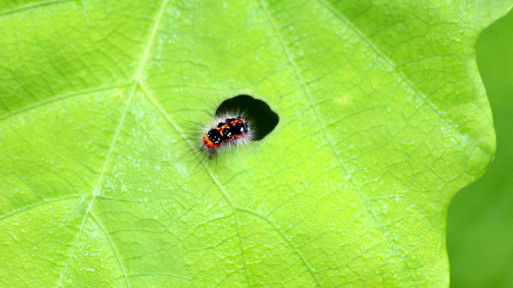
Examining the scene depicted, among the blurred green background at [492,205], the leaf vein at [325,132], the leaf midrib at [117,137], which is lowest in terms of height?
the blurred green background at [492,205]

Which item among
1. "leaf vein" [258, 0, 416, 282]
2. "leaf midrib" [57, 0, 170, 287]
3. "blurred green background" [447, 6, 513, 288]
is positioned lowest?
"blurred green background" [447, 6, 513, 288]

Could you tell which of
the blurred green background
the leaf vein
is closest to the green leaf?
the leaf vein

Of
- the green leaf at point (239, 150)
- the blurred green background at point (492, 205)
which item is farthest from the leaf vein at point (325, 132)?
the blurred green background at point (492, 205)

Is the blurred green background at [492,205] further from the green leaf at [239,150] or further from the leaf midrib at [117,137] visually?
the leaf midrib at [117,137]

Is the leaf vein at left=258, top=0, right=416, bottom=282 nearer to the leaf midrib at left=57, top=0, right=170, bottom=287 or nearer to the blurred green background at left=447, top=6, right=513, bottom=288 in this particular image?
the leaf midrib at left=57, top=0, right=170, bottom=287

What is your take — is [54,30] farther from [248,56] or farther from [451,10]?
[451,10]

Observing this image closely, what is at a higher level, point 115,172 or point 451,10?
point 115,172

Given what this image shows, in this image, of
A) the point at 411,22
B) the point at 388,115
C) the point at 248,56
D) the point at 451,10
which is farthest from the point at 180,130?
the point at 451,10
